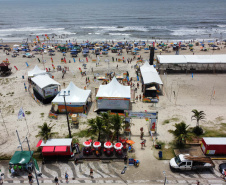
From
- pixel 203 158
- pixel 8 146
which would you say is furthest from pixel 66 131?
pixel 203 158

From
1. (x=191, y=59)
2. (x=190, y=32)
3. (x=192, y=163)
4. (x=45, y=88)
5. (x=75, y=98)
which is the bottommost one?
(x=192, y=163)

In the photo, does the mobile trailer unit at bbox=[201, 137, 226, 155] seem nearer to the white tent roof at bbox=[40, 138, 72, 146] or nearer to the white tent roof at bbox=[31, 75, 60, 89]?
the white tent roof at bbox=[40, 138, 72, 146]

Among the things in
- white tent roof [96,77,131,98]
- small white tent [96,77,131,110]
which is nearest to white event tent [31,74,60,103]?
white tent roof [96,77,131,98]

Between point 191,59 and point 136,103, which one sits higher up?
point 191,59

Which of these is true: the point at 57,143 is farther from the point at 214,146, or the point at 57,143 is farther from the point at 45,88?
the point at 214,146

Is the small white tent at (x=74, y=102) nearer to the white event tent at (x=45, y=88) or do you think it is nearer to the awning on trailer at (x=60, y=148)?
the white event tent at (x=45, y=88)

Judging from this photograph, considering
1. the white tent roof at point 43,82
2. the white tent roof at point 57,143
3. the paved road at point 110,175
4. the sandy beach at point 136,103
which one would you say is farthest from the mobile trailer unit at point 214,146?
the white tent roof at point 43,82

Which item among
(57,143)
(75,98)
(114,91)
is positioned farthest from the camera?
(75,98)

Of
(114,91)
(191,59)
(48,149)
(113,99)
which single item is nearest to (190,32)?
(191,59)
